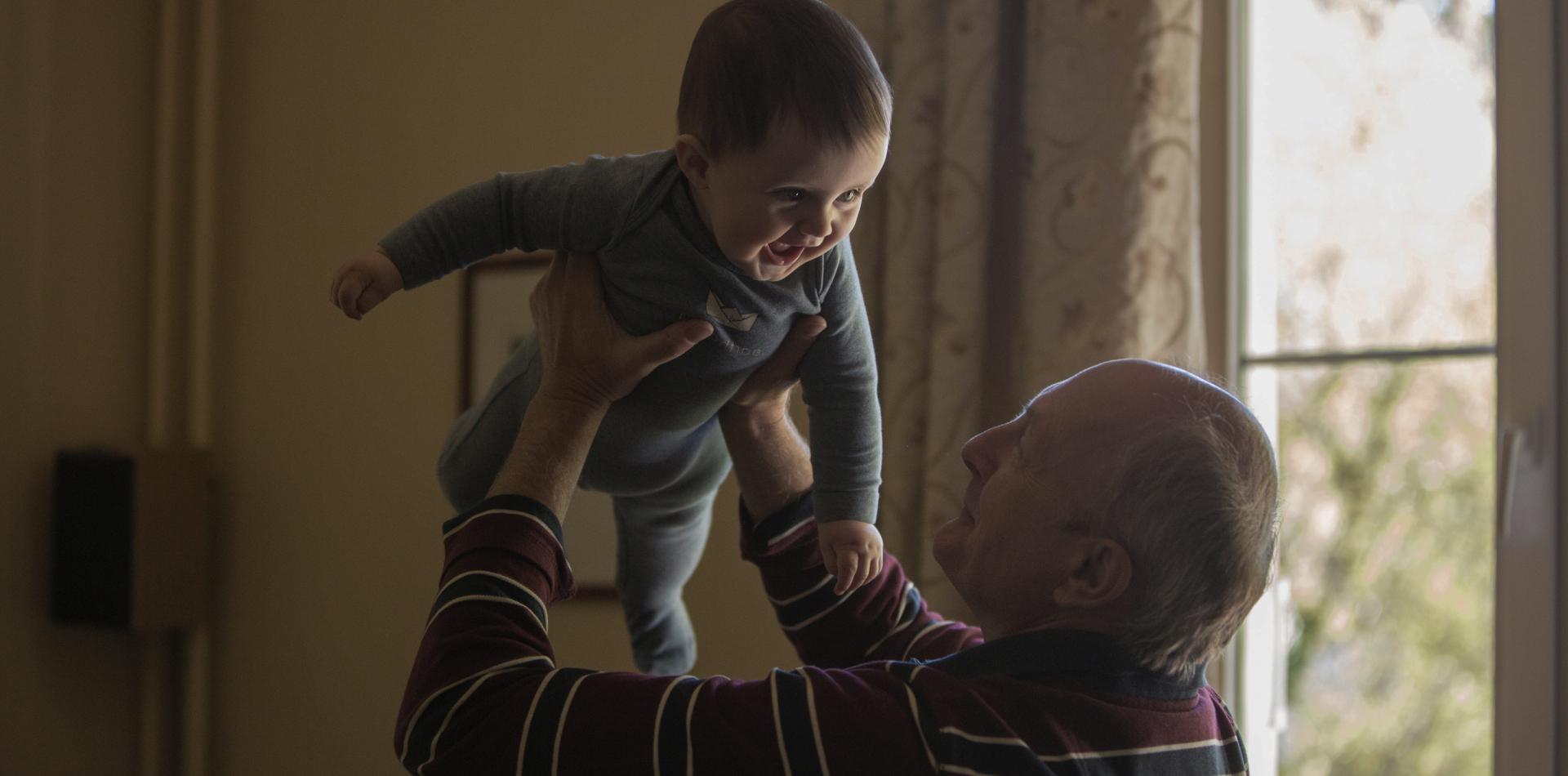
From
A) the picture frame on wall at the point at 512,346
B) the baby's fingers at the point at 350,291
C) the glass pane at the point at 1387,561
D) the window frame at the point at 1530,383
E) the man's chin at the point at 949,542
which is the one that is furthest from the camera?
the picture frame on wall at the point at 512,346

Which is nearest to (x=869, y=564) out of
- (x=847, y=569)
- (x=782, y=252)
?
(x=847, y=569)

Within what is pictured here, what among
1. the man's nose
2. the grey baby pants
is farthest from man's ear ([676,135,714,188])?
the man's nose

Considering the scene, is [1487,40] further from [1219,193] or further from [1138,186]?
[1138,186]

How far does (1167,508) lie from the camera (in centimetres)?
107

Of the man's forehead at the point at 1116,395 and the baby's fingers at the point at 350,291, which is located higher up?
the baby's fingers at the point at 350,291

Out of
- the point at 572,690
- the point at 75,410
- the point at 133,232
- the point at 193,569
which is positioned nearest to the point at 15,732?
the point at 193,569

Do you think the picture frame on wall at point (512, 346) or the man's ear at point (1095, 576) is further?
the picture frame on wall at point (512, 346)

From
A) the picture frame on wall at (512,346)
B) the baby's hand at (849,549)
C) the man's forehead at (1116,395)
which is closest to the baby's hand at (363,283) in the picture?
the baby's hand at (849,549)

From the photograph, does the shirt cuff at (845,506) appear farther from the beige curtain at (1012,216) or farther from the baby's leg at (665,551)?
the beige curtain at (1012,216)

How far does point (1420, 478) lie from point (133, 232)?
9.35ft

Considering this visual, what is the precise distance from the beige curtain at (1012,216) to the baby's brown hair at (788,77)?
0.96 metres

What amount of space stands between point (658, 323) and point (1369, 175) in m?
1.56

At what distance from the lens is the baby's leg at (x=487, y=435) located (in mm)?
1301

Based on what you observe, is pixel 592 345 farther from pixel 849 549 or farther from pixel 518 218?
pixel 849 549
